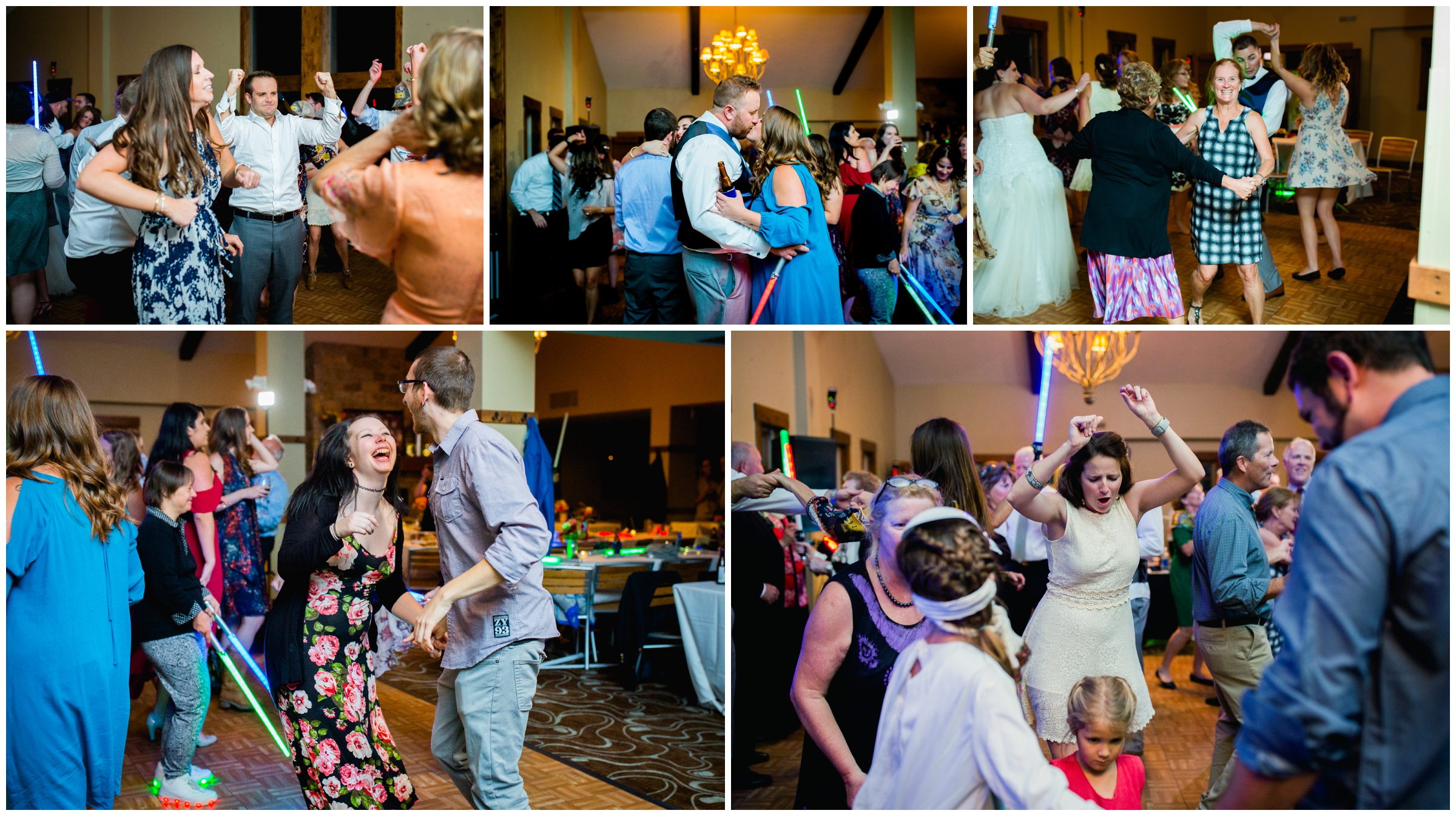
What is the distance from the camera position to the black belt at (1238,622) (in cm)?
295

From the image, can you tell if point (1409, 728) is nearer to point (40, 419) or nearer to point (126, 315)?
point (40, 419)

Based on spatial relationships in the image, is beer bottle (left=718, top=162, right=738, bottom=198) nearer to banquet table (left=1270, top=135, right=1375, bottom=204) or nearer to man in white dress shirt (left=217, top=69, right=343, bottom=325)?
man in white dress shirt (left=217, top=69, right=343, bottom=325)

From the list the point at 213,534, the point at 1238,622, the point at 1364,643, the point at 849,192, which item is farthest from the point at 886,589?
the point at 213,534

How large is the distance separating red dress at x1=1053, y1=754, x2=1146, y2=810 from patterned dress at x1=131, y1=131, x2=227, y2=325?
3.22 metres

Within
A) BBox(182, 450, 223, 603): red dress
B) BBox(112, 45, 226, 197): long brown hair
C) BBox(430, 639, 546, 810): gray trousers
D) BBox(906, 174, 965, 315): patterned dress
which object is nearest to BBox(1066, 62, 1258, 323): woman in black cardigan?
BBox(906, 174, 965, 315): patterned dress

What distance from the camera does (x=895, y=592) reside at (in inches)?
101

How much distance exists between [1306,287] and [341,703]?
379cm

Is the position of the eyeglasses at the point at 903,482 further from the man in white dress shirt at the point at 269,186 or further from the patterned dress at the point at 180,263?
the patterned dress at the point at 180,263

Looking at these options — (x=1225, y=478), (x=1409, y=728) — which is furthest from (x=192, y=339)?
(x=1409, y=728)

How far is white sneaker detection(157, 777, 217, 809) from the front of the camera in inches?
134

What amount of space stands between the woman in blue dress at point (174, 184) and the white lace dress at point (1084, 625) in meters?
3.00

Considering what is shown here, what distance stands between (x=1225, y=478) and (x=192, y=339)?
369 inches

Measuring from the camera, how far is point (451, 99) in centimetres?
284

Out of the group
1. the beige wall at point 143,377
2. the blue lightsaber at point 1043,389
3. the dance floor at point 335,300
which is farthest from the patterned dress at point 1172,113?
the beige wall at point 143,377
